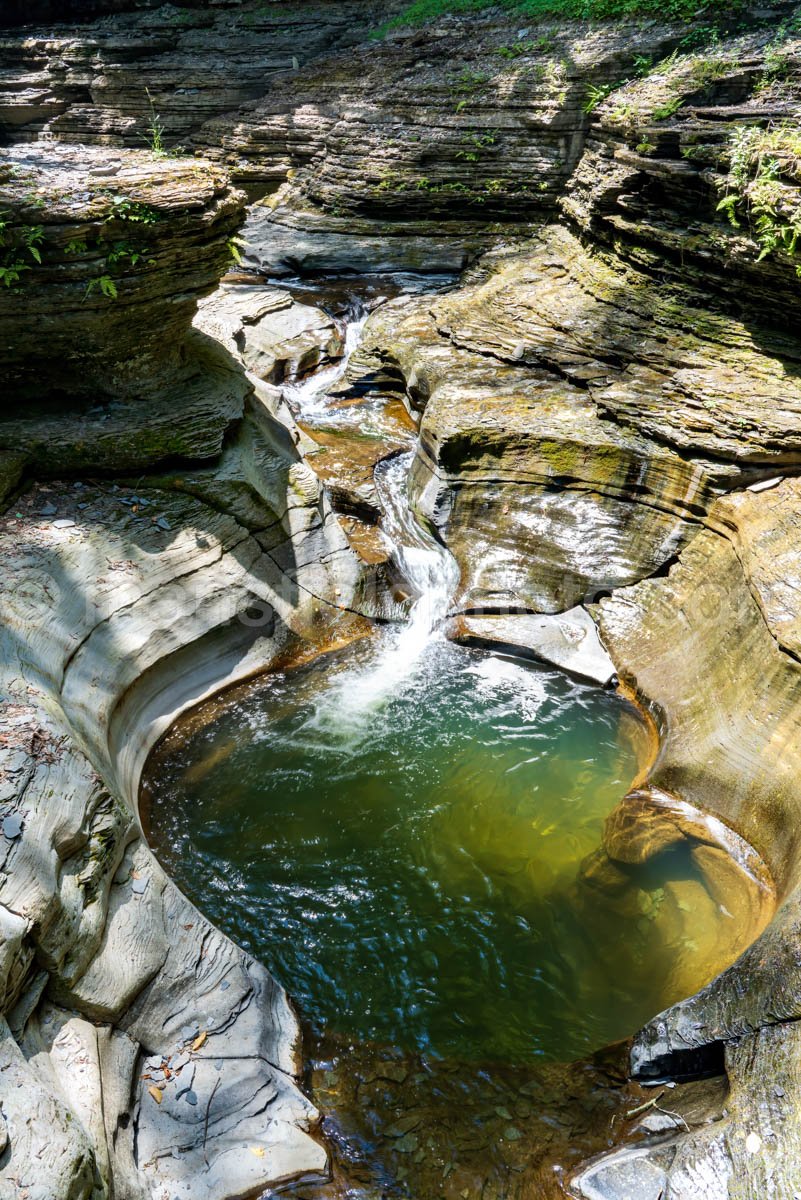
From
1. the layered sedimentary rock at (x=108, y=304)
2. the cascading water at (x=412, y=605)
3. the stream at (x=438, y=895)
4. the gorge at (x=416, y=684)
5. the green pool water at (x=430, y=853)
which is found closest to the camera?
the gorge at (x=416, y=684)

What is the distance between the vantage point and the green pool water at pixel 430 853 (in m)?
4.58

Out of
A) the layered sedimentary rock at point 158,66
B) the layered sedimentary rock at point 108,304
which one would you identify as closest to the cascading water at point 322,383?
the layered sedimentary rock at point 108,304

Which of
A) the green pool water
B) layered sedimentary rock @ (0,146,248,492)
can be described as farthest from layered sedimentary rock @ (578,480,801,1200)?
layered sedimentary rock @ (0,146,248,492)

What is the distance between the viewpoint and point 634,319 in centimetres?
891

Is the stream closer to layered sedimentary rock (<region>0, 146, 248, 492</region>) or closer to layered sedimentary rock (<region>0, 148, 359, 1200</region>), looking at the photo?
layered sedimentary rock (<region>0, 148, 359, 1200</region>)

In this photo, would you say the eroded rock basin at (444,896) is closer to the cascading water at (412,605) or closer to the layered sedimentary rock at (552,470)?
the cascading water at (412,605)

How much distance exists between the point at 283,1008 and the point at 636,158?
9.58 m

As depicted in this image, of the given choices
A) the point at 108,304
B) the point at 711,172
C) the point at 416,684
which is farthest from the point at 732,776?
the point at 711,172

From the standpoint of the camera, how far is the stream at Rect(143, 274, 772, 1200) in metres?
3.99

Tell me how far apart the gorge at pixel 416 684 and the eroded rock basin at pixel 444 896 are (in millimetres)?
26

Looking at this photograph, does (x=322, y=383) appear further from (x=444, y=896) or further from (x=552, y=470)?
(x=444, y=896)

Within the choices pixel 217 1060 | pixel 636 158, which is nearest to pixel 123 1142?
pixel 217 1060

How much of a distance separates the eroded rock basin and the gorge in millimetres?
26

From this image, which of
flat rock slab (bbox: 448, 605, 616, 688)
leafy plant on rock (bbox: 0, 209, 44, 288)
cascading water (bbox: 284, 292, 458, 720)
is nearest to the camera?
leafy plant on rock (bbox: 0, 209, 44, 288)
